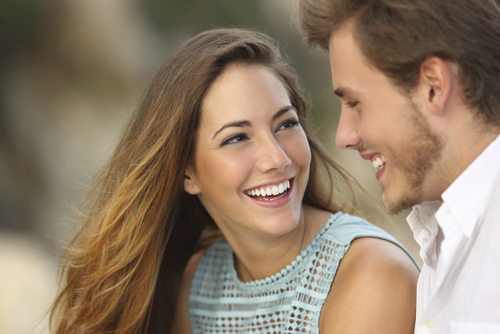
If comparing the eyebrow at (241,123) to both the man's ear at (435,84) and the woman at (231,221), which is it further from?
the man's ear at (435,84)

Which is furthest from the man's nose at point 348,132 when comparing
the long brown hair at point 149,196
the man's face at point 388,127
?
the long brown hair at point 149,196

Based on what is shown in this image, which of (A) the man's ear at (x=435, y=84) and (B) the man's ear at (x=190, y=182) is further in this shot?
(B) the man's ear at (x=190, y=182)

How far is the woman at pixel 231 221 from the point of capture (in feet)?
7.67

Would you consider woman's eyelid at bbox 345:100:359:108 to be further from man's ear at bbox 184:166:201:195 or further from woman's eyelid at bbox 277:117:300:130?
man's ear at bbox 184:166:201:195

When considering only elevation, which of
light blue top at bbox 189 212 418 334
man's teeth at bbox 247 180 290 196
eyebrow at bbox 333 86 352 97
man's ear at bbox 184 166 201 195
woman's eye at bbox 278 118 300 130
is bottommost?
light blue top at bbox 189 212 418 334

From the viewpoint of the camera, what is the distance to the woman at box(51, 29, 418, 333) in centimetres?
234

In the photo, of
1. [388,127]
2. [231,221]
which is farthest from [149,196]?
[388,127]

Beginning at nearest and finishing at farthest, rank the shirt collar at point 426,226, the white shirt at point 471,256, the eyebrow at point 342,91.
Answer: the white shirt at point 471,256 → the eyebrow at point 342,91 → the shirt collar at point 426,226

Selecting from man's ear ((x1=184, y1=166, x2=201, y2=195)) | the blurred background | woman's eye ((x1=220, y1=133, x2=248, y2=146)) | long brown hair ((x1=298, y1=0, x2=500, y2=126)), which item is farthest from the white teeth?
the blurred background

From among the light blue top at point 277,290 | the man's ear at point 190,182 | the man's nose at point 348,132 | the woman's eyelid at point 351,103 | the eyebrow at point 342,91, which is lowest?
the light blue top at point 277,290

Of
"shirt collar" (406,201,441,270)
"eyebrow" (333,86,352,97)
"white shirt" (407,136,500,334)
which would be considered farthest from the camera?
"shirt collar" (406,201,441,270)

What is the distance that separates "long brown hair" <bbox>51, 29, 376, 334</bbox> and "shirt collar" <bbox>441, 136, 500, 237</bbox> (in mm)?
1157

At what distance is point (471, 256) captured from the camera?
1.72 meters

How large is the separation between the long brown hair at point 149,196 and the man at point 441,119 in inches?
30.2
